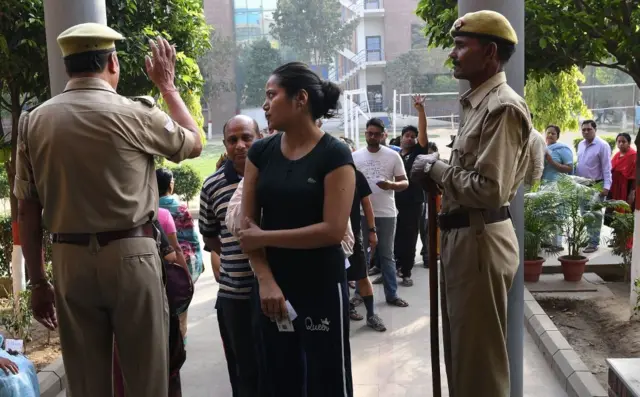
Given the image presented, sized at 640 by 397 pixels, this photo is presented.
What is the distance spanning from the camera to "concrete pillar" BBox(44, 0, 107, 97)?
367 centimetres

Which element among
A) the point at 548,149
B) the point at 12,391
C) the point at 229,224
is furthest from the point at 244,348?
the point at 548,149

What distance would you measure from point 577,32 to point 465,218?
3.33m

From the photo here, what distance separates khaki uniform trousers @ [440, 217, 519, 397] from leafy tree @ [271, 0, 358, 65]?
70.5 ft

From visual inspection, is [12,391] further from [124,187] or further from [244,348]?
[124,187]

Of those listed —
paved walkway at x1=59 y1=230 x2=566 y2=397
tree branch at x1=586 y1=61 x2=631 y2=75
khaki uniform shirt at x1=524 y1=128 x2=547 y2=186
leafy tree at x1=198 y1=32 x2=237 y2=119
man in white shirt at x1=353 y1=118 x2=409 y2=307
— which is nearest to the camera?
paved walkway at x1=59 y1=230 x2=566 y2=397

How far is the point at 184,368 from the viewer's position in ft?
17.7

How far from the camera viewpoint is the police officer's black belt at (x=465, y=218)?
9.89 feet

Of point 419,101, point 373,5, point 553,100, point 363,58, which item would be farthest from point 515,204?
point 373,5

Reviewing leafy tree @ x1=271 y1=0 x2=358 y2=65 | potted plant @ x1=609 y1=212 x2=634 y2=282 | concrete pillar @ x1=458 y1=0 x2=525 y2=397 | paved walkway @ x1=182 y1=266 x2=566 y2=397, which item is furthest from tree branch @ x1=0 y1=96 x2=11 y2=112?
leafy tree @ x1=271 y1=0 x2=358 y2=65

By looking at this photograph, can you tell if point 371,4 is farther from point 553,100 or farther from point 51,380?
point 51,380

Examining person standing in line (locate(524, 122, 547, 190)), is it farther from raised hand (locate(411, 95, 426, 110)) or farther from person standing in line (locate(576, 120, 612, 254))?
person standing in line (locate(576, 120, 612, 254))

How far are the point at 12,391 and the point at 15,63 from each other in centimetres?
296

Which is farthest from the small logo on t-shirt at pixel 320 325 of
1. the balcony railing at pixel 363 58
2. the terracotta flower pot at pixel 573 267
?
the balcony railing at pixel 363 58

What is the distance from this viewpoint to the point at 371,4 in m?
28.8
